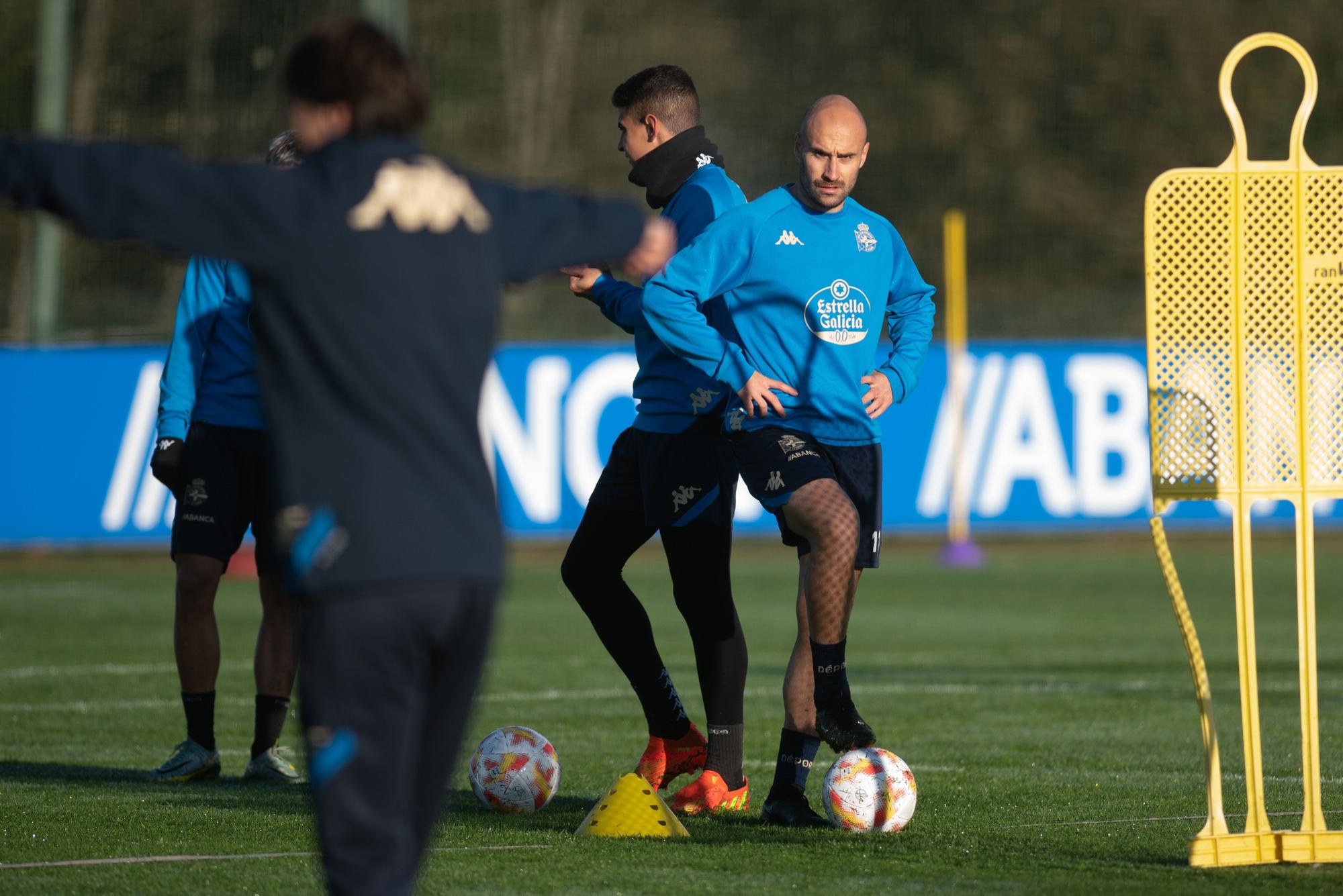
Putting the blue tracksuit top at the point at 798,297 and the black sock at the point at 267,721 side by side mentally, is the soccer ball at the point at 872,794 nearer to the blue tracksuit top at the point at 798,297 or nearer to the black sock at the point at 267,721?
the blue tracksuit top at the point at 798,297

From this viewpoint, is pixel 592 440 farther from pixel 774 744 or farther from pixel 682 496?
pixel 682 496

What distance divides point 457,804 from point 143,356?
12273 millimetres

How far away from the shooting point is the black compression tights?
6375 mm

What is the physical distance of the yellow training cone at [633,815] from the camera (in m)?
5.70

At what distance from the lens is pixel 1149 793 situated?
6.62 metres

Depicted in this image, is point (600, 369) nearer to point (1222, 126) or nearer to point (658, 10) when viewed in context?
point (658, 10)

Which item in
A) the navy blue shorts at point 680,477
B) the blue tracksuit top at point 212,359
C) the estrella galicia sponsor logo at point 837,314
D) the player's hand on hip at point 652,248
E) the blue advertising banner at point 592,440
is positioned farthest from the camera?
the blue advertising banner at point 592,440

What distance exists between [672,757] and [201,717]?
6.12 ft

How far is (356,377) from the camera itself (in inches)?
126

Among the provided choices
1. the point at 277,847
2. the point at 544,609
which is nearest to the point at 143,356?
the point at 544,609

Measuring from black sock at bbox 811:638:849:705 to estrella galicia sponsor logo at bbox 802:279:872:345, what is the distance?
99cm

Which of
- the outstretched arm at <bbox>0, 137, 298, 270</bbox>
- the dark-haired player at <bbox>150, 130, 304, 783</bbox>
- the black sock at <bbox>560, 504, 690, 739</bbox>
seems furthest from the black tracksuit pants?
the dark-haired player at <bbox>150, 130, 304, 783</bbox>

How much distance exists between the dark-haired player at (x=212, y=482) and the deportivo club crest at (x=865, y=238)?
7.66ft

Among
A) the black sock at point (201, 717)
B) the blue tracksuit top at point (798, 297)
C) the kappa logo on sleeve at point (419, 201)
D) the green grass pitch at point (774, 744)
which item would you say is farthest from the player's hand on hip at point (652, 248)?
the black sock at point (201, 717)
